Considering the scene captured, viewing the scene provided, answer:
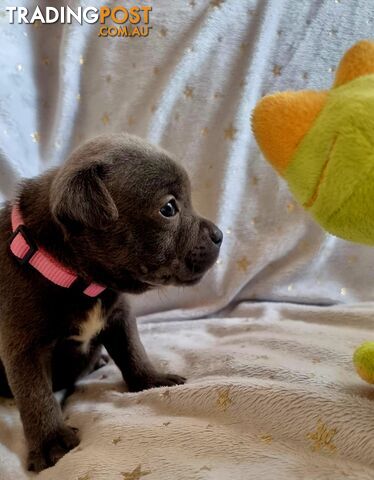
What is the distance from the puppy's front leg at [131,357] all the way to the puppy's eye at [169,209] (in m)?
0.31

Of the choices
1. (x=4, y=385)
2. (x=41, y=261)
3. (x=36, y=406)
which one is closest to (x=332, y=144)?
(x=41, y=261)

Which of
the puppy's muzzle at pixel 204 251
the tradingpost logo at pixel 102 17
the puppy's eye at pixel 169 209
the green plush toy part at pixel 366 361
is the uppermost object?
the tradingpost logo at pixel 102 17

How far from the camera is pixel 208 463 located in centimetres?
100

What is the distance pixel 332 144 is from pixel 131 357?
2.80 ft

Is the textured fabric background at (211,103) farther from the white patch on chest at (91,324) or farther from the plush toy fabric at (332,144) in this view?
the plush toy fabric at (332,144)

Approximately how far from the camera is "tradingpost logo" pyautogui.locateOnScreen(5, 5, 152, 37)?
5.93 ft

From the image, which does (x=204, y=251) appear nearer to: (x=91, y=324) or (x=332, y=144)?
(x=91, y=324)

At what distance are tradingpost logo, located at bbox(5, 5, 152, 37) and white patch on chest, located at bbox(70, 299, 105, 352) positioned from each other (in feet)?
3.36

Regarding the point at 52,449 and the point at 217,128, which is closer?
the point at 52,449

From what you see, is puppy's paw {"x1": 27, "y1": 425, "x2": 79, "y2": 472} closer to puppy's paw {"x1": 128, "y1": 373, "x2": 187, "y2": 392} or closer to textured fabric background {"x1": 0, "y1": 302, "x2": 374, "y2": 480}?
textured fabric background {"x1": 0, "y1": 302, "x2": 374, "y2": 480}

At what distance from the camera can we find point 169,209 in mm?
1245

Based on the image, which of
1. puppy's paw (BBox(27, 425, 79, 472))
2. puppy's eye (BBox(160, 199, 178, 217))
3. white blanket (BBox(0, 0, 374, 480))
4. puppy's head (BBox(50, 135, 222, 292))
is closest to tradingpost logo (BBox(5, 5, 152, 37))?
white blanket (BBox(0, 0, 374, 480))

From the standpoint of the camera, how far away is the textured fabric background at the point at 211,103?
1.83 metres

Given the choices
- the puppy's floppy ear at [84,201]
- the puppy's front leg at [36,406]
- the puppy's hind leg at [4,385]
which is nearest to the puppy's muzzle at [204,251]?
the puppy's floppy ear at [84,201]
